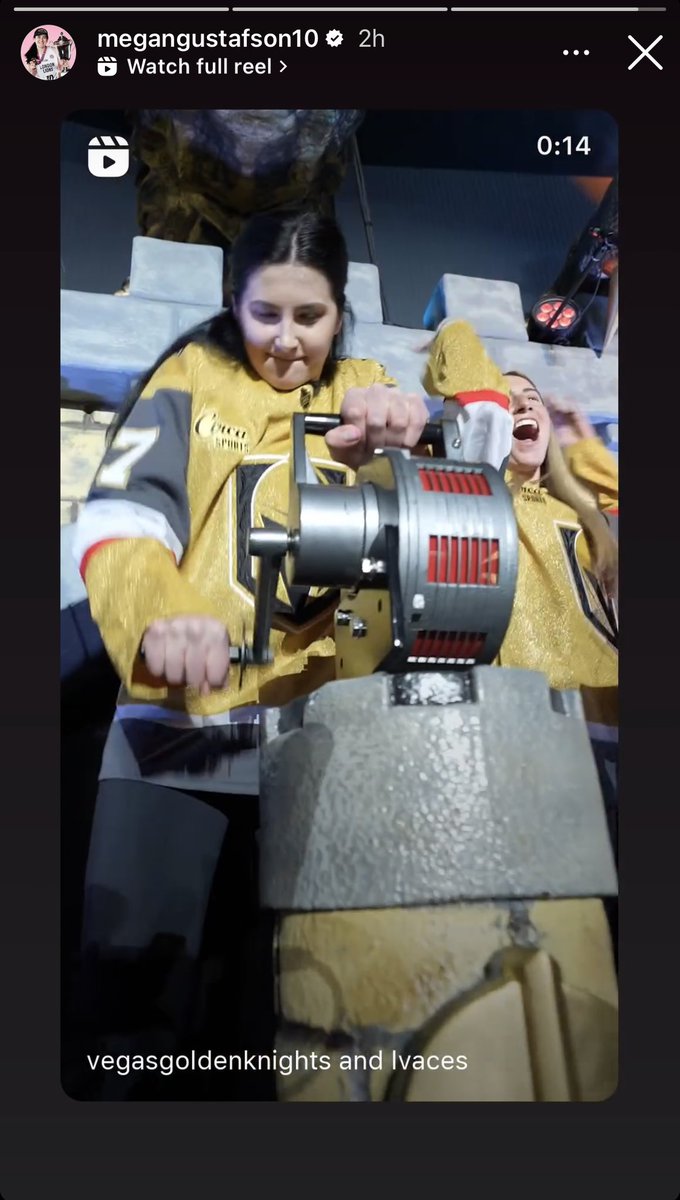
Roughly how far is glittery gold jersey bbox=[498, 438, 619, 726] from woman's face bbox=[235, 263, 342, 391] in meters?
0.26

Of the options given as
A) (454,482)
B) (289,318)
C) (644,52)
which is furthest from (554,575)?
(644,52)

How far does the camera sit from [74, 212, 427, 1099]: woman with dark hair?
78cm

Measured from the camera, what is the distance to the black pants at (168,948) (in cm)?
75

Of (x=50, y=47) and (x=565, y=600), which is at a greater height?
(x=50, y=47)

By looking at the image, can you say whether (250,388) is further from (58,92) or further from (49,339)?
(58,92)

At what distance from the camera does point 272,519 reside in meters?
0.86

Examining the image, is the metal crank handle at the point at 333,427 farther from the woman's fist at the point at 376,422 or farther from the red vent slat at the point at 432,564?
the red vent slat at the point at 432,564

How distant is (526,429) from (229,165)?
1.30 feet

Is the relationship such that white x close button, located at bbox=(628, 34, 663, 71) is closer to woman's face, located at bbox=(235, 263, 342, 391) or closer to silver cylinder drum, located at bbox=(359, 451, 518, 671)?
woman's face, located at bbox=(235, 263, 342, 391)

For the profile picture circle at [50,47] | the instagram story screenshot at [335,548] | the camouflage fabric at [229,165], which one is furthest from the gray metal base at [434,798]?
the profile picture circle at [50,47]

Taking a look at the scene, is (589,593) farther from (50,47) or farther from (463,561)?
(50,47)

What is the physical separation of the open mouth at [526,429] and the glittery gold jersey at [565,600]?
0.05 metres

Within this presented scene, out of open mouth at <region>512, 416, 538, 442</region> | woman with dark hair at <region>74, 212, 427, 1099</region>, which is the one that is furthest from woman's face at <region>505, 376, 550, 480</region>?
woman with dark hair at <region>74, 212, 427, 1099</region>

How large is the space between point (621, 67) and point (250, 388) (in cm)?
46
